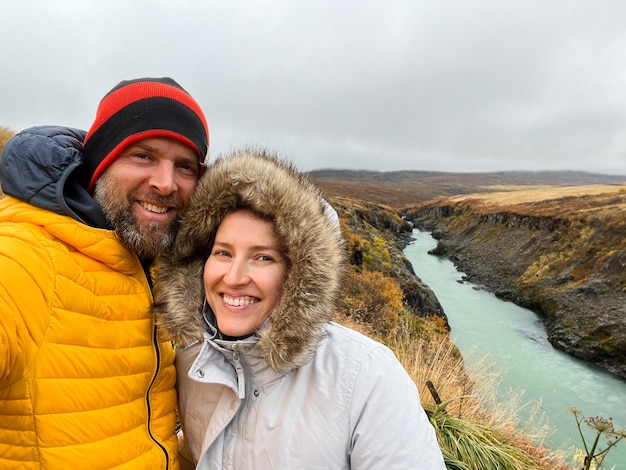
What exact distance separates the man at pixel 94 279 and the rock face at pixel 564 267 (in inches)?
622

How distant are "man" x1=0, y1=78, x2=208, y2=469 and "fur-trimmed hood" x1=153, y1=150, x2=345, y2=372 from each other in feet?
0.47

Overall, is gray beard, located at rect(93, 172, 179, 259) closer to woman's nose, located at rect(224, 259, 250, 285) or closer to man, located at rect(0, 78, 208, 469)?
man, located at rect(0, 78, 208, 469)

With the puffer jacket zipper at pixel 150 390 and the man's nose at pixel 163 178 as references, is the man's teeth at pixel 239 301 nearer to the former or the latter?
the puffer jacket zipper at pixel 150 390

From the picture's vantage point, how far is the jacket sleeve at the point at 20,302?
4.40 ft

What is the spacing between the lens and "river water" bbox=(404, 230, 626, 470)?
31.6 ft

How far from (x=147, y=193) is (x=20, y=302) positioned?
2.62 ft

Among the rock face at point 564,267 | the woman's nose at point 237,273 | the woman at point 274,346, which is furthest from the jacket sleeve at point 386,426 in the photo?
the rock face at point 564,267

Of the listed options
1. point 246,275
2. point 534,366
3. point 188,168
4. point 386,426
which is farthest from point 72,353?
point 534,366

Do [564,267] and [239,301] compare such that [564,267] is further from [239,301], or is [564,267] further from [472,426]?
[239,301]

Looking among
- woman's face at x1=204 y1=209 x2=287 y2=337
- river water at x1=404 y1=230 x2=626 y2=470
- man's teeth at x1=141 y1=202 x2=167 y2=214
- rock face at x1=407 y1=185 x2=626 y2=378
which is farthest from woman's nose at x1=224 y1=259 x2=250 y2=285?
rock face at x1=407 y1=185 x2=626 y2=378

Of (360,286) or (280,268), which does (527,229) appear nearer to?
(360,286)

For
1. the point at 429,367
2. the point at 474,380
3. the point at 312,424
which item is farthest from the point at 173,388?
the point at 474,380

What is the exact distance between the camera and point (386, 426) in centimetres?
156

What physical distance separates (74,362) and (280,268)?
918mm
